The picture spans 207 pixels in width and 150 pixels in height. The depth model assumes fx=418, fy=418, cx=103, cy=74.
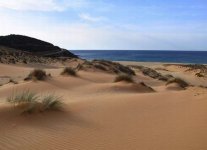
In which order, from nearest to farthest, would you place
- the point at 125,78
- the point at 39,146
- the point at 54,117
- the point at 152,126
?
the point at 39,146
the point at 152,126
the point at 54,117
the point at 125,78

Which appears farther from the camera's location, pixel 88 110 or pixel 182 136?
pixel 88 110

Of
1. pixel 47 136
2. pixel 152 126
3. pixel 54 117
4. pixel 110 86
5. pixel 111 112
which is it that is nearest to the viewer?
pixel 47 136

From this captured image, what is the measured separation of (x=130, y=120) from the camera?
945 cm

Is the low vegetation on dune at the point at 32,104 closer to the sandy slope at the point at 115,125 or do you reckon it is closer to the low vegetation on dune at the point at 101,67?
the sandy slope at the point at 115,125

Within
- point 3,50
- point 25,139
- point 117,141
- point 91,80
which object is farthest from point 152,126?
point 3,50

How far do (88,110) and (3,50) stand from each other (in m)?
35.2

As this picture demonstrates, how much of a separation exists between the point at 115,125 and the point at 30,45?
46986 millimetres

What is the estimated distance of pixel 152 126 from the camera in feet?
28.9

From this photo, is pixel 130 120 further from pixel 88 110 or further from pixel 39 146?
pixel 39 146

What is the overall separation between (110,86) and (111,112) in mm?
7195

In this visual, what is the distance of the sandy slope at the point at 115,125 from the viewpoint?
7240 millimetres

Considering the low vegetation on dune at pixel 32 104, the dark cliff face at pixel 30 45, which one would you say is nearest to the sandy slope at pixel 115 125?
the low vegetation on dune at pixel 32 104

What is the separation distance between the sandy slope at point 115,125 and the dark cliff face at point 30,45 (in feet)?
137

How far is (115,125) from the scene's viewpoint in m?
8.87
